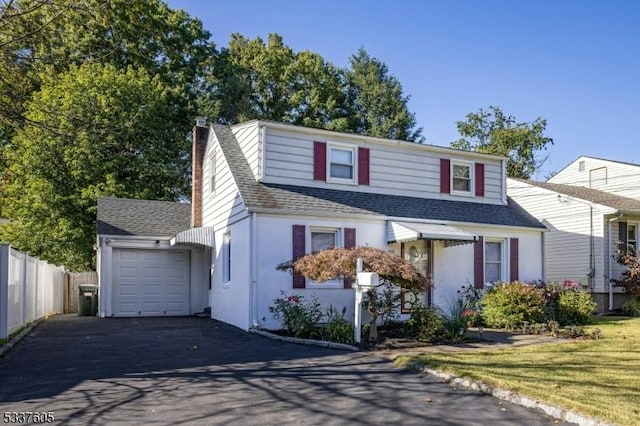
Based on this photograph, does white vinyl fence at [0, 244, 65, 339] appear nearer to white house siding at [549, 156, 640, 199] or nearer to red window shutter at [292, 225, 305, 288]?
red window shutter at [292, 225, 305, 288]

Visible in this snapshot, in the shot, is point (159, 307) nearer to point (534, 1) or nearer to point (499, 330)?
point (499, 330)

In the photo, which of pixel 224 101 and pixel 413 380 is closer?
pixel 413 380

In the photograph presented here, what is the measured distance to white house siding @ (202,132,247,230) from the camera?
50.1 ft

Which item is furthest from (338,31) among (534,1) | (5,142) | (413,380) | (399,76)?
(399,76)

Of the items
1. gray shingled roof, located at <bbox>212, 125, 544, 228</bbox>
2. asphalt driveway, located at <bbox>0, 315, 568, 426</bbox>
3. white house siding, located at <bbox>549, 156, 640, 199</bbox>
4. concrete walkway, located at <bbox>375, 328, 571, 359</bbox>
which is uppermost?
white house siding, located at <bbox>549, 156, 640, 199</bbox>

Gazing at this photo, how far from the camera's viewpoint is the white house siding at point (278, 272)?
13.9m

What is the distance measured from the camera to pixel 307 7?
575 inches

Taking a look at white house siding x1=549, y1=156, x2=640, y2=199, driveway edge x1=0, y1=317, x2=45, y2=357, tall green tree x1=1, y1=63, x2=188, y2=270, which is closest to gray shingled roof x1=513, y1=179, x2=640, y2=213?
white house siding x1=549, y1=156, x2=640, y2=199

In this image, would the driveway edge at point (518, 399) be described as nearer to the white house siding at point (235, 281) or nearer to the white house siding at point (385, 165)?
the white house siding at point (235, 281)

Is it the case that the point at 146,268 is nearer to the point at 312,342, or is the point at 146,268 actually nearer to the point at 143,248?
the point at 143,248

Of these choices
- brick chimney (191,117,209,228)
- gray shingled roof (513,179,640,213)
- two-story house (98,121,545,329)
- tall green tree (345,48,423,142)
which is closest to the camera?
two-story house (98,121,545,329)

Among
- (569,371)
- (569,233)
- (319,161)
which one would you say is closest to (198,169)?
(319,161)

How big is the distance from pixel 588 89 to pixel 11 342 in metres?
18.9

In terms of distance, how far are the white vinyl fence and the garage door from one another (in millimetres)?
2233
